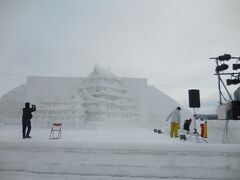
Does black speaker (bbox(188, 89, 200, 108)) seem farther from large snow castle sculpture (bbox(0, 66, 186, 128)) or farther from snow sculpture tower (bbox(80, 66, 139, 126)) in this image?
snow sculpture tower (bbox(80, 66, 139, 126))

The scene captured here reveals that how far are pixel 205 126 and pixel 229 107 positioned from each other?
7.72 feet

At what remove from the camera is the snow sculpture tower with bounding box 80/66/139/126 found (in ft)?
57.9

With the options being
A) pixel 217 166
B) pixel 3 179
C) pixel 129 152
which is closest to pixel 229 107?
pixel 217 166

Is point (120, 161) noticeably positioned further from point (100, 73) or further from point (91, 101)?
point (100, 73)

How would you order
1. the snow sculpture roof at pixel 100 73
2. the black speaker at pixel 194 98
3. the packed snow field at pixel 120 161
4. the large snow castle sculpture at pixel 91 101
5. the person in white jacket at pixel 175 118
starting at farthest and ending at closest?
the snow sculpture roof at pixel 100 73
the large snow castle sculpture at pixel 91 101
the person in white jacket at pixel 175 118
the black speaker at pixel 194 98
the packed snow field at pixel 120 161

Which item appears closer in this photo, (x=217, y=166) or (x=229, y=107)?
(x=217, y=166)

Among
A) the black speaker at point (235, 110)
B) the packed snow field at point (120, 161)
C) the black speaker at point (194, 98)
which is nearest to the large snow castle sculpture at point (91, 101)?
the black speaker at point (194, 98)

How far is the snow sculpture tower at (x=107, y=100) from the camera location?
57.9ft

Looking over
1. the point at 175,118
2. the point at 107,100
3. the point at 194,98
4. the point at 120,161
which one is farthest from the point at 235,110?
the point at 107,100

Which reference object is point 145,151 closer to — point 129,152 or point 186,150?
point 129,152

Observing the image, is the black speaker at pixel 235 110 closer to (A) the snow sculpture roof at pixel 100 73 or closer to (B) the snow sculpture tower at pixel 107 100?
(B) the snow sculpture tower at pixel 107 100

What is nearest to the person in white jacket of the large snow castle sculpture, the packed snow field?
the packed snow field

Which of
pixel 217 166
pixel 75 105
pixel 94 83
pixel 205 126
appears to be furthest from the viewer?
pixel 94 83

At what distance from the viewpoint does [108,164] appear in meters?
4.18
